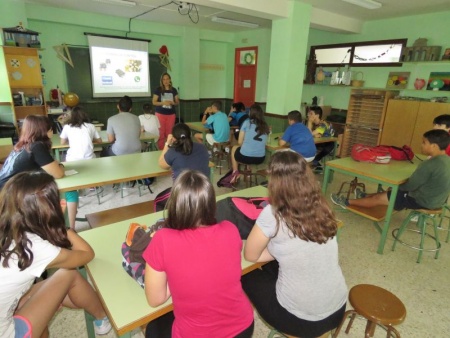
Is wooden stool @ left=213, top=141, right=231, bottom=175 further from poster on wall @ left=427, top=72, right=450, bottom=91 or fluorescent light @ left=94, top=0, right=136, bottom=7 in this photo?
poster on wall @ left=427, top=72, right=450, bottom=91

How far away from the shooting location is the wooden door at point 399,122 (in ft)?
17.4

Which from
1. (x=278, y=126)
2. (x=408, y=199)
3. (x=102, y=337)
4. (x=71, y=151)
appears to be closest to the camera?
(x=102, y=337)

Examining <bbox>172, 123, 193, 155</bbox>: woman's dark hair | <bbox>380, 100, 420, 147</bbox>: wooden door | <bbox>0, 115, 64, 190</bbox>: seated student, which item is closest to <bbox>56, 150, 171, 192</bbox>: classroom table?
<bbox>0, 115, 64, 190</bbox>: seated student

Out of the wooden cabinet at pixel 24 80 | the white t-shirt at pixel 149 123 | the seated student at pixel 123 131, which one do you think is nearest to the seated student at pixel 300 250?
the seated student at pixel 123 131

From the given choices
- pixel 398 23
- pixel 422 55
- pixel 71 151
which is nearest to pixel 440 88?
pixel 422 55

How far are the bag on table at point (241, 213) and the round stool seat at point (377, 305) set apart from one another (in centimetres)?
64

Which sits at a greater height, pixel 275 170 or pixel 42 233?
pixel 275 170

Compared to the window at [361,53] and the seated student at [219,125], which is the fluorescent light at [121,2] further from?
the window at [361,53]

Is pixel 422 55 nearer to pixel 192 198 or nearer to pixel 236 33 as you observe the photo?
pixel 236 33

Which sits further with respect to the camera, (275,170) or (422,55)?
(422,55)

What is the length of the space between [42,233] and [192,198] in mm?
642

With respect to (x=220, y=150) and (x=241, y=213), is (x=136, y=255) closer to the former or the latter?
(x=241, y=213)

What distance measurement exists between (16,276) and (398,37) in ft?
22.9

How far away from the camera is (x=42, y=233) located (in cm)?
115
